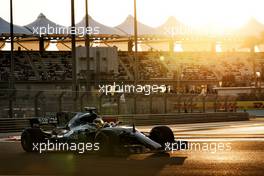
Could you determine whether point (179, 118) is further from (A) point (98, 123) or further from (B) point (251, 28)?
(B) point (251, 28)

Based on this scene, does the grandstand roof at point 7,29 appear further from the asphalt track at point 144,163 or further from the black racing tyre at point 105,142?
the black racing tyre at point 105,142

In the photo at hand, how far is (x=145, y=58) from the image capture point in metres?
82.9

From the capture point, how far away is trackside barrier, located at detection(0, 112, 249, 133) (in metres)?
28.8

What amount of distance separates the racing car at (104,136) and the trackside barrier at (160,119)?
10788 mm

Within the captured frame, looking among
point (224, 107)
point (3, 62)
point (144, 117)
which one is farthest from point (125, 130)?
point (3, 62)

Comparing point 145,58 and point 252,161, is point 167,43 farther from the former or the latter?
point 252,161

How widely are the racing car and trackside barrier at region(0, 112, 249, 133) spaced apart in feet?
35.4

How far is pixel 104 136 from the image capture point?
13203 mm

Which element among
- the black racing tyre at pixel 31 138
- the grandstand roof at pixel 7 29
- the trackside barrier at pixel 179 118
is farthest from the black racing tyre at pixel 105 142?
the grandstand roof at pixel 7 29

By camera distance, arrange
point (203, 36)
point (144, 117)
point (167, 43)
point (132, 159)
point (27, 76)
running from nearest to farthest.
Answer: point (132, 159), point (144, 117), point (27, 76), point (203, 36), point (167, 43)

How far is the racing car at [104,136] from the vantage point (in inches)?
516

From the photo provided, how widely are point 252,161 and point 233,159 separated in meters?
0.52

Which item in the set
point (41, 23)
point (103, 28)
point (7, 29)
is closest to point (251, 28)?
point (103, 28)

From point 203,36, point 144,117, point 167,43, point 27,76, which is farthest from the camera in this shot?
point 167,43
